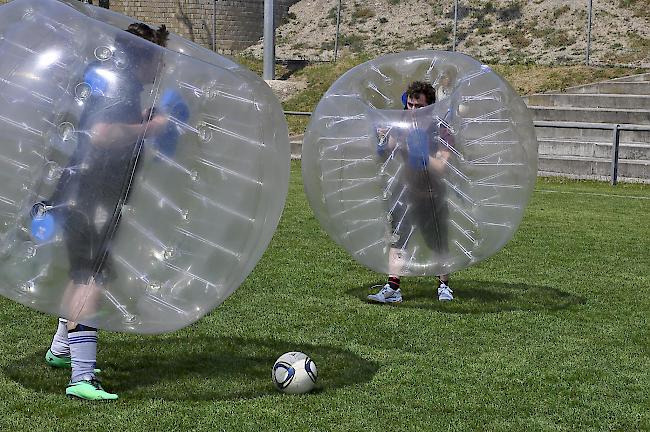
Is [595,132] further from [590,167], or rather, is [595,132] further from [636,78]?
[636,78]

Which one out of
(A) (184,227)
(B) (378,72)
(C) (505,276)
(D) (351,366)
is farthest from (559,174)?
(A) (184,227)

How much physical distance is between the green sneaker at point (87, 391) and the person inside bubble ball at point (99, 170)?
0.46m

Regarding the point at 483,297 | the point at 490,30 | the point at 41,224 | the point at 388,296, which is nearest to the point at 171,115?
the point at 41,224

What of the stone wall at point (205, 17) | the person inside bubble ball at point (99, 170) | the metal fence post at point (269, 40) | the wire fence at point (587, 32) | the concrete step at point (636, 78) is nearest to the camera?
the person inside bubble ball at point (99, 170)

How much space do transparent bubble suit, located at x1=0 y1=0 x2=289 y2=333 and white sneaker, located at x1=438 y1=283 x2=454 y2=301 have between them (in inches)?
122

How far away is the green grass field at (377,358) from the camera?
514cm

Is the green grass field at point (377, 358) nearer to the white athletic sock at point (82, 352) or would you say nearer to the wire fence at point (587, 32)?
the white athletic sock at point (82, 352)

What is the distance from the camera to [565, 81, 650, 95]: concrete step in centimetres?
2303

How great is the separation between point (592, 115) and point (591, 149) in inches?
91.2

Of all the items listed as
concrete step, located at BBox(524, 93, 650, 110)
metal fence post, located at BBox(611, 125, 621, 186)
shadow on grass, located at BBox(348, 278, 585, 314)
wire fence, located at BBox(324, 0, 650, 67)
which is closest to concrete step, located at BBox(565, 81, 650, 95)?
concrete step, located at BBox(524, 93, 650, 110)

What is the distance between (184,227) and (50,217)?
0.59 meters

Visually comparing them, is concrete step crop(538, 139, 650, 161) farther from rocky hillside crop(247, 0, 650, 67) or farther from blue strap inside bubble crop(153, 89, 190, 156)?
blue strap inside bubble crop(153, 89, 190, 156)

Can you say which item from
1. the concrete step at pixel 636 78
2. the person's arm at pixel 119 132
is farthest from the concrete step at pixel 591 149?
the person's arm at pixel 119 132

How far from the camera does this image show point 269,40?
2686cm
